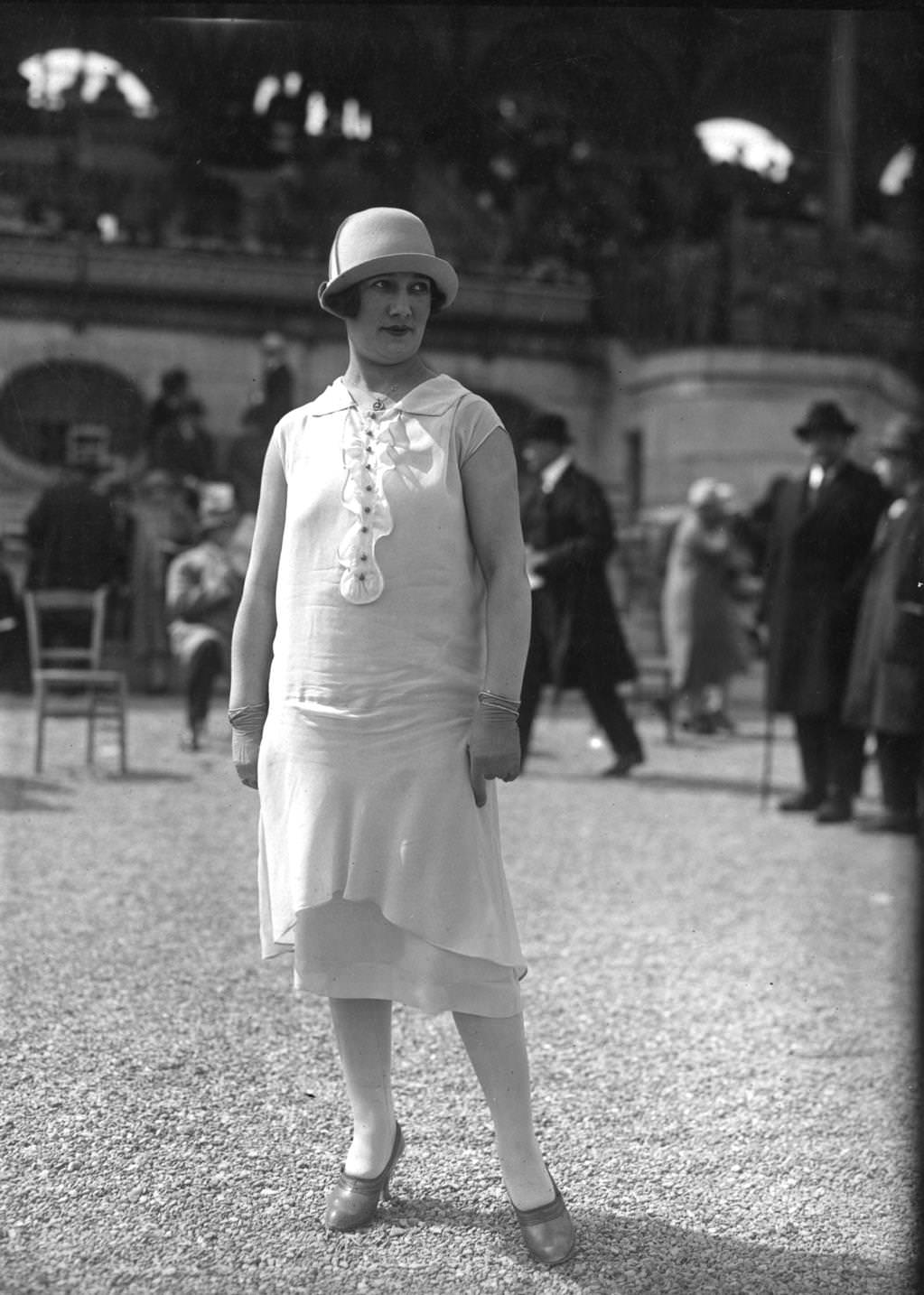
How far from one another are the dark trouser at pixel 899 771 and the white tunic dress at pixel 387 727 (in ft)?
19.3

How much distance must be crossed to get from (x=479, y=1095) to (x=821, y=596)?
551 centimetres

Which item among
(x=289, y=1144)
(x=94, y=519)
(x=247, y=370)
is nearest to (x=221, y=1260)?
(x=289, y=1144)

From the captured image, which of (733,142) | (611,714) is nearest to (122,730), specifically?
(611,714)

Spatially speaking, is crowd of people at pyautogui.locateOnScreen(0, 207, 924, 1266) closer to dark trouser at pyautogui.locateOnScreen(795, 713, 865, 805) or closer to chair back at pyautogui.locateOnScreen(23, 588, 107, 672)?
dark trouser at pyautogui.locateOnScreen(795, 713, 865, 805)

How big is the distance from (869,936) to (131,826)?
3.55 metres

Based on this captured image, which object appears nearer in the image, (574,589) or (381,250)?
(381,250)

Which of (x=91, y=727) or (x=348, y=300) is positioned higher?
(x=348, y=300)

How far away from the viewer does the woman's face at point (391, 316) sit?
3320 mm

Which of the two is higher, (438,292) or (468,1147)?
(438,292)

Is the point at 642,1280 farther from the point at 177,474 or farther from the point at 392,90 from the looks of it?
the point at 177,474

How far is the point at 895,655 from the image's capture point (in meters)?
8.73

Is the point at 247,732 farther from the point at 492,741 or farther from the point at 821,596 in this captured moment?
the point at 821,596

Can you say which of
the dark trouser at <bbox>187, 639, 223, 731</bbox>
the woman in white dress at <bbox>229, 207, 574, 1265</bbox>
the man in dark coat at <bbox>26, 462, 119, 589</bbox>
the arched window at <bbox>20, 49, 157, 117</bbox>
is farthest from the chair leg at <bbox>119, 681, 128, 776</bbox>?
the woman in white dress at <bbox>229, 207, 574, 1265</bbox>

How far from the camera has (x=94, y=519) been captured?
11.0 metres
